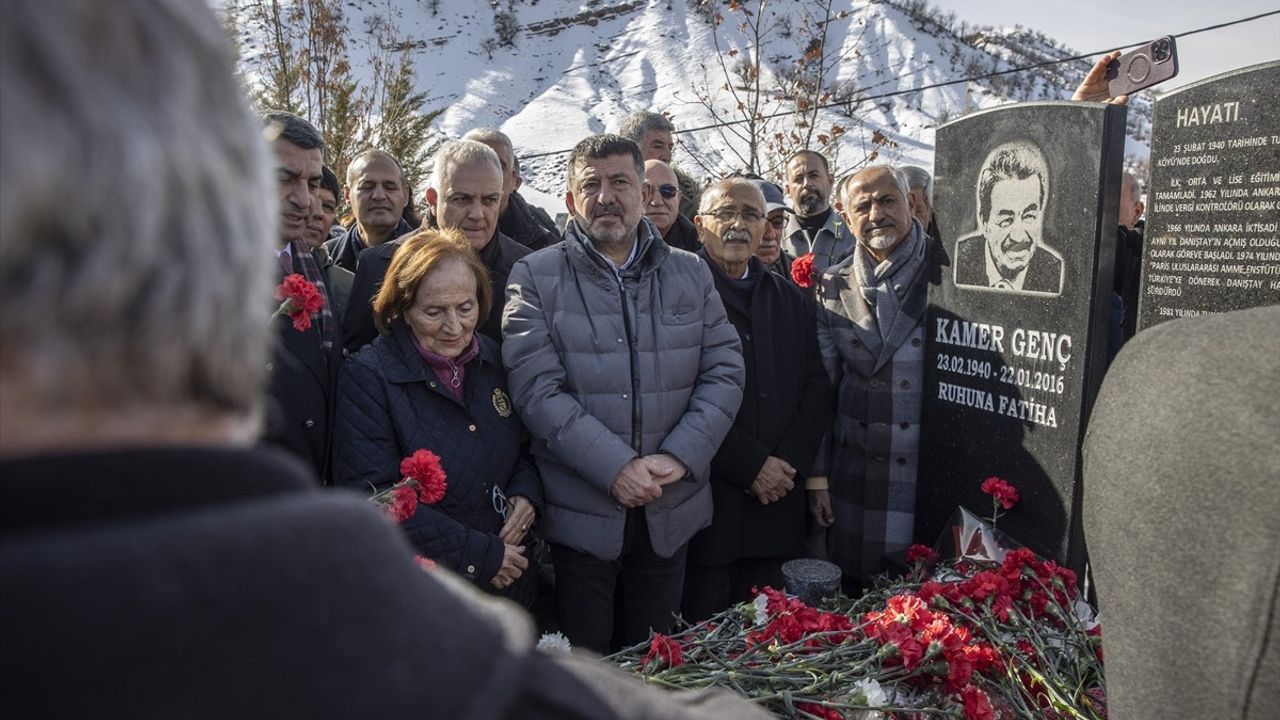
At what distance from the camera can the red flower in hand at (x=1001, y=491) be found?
11.4 ft

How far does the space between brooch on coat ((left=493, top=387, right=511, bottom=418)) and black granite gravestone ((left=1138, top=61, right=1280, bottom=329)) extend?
2440 millimetres

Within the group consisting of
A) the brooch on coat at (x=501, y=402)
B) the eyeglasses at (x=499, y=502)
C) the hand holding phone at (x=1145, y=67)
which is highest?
the hand holding phone at (x=1145, y=67)

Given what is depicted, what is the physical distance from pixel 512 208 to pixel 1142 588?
4.30 metres

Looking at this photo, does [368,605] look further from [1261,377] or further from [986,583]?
[986,583]

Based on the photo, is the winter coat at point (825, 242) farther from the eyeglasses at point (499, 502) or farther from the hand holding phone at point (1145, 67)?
the eyeglasses at point (499, 502)

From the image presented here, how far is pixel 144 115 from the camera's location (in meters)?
0.53

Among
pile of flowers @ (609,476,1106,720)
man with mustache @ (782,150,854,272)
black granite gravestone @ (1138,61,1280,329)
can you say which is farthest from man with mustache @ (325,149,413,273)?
black granite gravestone @ (1138,61,1280,329)

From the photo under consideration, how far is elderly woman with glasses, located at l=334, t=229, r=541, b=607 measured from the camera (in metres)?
2.93

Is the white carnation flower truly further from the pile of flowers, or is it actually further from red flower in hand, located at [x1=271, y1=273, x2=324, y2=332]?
red flower in hand, located at [x1=271, y1=273, x2=324, y2=332]

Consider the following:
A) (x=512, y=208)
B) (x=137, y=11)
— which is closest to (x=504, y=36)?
(x=512, y=208)

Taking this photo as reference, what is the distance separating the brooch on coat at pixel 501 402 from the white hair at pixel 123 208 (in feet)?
8.69

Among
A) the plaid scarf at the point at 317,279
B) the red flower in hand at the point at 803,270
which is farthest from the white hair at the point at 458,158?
the red flower in hand at the point at 803,270

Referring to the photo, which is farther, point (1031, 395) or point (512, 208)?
point (512, 208)

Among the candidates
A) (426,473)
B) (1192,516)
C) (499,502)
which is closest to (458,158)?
(499,502)
